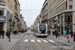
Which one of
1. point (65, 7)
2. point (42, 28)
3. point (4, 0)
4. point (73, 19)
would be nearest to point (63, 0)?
point (65, 7)

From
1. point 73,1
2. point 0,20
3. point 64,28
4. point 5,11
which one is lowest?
point 64,28

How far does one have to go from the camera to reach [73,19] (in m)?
35.7

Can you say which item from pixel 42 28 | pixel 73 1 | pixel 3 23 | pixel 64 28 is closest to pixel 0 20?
pixel 3 23

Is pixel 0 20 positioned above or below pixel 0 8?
below

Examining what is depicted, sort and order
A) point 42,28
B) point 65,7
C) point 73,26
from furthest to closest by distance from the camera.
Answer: point 65,7, point 73,26, point 42,28

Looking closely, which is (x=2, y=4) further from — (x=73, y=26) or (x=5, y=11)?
(x=73, y=26)

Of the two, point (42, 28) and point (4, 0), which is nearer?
point (42, 28)

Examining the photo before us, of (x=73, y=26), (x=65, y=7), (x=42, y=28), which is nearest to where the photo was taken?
Answer: (x=42, y=28)

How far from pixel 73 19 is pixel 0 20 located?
21.0 meters

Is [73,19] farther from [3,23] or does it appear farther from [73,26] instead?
[3,23]

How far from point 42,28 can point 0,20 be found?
14.5 meters

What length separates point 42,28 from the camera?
30.2m

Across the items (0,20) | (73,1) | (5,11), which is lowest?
(0,20)

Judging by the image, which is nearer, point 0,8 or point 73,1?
point 73,1
